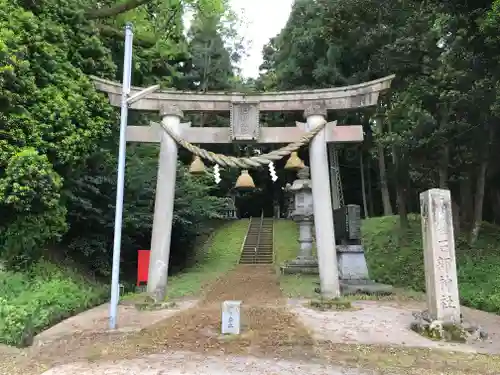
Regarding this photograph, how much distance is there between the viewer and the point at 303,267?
1569 centimetres

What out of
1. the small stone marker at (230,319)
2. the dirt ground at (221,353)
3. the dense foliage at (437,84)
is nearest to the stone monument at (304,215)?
the dense foliage at (437,84)

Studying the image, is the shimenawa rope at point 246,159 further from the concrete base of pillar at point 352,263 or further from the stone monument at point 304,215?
the stone monument at point 304,215

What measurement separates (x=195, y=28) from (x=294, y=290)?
25.1m

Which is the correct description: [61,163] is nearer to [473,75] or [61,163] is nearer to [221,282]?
[221,282]

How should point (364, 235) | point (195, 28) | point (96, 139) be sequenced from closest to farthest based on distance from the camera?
point (96, 139) → point (364, 235) → point (195, 28)

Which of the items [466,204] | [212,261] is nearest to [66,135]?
[212,261]

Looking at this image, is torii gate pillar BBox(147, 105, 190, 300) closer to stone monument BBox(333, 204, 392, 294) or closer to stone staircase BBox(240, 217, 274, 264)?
stone monument BBox(333, 204, 392, 294)

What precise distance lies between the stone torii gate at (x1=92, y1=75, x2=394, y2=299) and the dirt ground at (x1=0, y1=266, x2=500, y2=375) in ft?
6.78

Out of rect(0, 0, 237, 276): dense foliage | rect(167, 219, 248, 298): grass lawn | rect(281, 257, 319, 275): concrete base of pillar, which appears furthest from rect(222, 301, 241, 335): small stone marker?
rect(281, 257, 319, 275): concrete base of pillar

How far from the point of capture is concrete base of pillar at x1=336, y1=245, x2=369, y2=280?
12.5 metres

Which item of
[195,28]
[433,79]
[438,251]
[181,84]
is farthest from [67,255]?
[195,28]

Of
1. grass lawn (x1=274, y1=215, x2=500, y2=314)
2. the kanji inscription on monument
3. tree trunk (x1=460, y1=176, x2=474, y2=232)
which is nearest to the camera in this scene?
the kanji inscription on monument

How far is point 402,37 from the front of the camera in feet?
46.2

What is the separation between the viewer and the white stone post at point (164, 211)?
9289 millimetres
